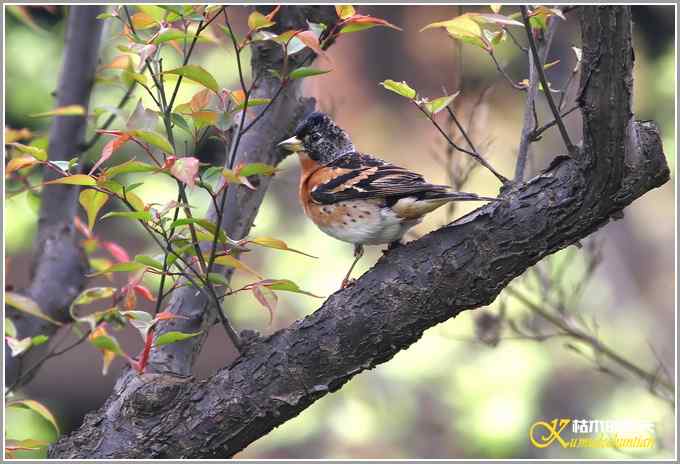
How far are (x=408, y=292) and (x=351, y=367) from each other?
0.90 ft

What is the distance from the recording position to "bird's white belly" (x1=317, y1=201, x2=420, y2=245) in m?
2.67

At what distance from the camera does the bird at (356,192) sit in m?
2.64

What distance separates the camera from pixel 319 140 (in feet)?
10.4

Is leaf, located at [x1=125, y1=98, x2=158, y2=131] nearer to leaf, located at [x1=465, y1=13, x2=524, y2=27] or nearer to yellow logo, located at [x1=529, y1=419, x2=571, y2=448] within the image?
leaf, located at [x1=465, y1=13, x2=524, y2=27]

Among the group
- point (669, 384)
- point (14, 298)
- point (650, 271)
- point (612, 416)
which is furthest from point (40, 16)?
point (650, 271)

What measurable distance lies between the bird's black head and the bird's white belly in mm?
317

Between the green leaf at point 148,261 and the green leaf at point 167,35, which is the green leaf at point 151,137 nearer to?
the green leaf at point 167,35

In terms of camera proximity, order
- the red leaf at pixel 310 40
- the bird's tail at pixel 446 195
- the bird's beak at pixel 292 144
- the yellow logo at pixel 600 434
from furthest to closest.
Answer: the yellow logo at pixel 600 434 → the bird's beak at pixel 292 144 → the bird's tail at pixel 446 195 → the red leaf at pixel 310 40

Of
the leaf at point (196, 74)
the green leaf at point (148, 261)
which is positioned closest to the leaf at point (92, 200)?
the green leaf at point (148, 261)

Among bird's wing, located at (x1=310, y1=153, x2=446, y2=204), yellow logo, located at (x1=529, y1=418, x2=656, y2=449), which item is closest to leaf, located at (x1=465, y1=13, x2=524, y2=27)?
bird's wing, located at (x1=310, y1=153, x2=446, y2=204)

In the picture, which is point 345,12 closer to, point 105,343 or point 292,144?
point 292,144

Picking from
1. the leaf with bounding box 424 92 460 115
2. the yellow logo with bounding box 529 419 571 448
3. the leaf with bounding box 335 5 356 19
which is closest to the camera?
the leaf with bounding box 424 92 460 115

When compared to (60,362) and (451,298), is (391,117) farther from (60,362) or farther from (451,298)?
(451,298)

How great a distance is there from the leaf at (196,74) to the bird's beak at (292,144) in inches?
35.6
